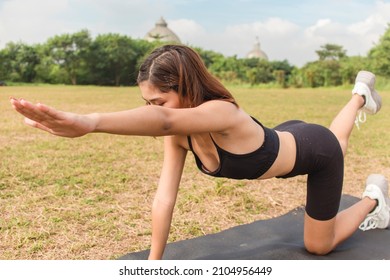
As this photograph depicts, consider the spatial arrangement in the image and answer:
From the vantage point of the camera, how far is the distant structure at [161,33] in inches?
1804

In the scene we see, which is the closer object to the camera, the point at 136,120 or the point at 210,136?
the point at 136,120

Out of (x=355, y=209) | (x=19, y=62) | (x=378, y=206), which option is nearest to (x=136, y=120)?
(x=355, y=209)

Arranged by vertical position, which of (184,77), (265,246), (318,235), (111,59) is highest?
(111,59)

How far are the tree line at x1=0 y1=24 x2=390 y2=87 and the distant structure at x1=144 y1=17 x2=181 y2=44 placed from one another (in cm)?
1285

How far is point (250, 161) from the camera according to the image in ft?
6.44

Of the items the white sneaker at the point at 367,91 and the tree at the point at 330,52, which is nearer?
the white sneaker at the point at 367,91

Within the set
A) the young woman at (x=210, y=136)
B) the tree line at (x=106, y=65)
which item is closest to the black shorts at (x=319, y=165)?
the young woman at (x=210, y=136)

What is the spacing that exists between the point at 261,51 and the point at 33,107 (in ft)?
162

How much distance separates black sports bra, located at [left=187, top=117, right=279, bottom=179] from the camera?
6.31ft

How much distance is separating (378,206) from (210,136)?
1.48m

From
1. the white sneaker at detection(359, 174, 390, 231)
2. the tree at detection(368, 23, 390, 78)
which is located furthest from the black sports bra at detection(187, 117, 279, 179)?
the tree at detection(368, 23, 390, 78)

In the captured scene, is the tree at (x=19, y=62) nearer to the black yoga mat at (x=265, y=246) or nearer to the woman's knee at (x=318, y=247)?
the black yoga mat at (x=265, y=246)

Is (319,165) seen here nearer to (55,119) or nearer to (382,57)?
(55,119)
